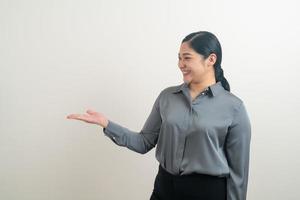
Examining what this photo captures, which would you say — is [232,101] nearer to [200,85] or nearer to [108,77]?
[200,85]

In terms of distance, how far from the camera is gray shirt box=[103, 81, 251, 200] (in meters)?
1.22

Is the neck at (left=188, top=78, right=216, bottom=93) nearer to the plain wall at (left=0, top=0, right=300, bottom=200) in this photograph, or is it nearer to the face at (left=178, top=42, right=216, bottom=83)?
the face at (left=178, top=42, right=216, bottom=83)

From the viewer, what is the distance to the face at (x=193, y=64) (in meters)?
1.24

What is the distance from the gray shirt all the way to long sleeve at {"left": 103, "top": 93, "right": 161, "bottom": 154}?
95mm

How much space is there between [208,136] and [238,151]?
6.6 inches

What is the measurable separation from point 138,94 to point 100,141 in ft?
1.20

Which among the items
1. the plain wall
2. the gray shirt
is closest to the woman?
the gray shirt

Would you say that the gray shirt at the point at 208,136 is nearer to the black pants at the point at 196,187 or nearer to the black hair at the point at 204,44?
the black pants at the point at 196,187

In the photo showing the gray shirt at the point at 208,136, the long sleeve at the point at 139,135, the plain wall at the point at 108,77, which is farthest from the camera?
the plain wall at the point at 108,77

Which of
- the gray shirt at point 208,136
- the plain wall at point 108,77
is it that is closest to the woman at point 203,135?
the gray shirt at point 208,136

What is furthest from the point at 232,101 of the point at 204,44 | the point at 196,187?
the point at 196,187

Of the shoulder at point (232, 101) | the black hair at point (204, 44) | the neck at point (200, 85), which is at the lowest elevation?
the shoulder at point (232, 101)

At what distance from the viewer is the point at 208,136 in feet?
3.98

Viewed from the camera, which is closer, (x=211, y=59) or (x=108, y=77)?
(x=211, y=59)
